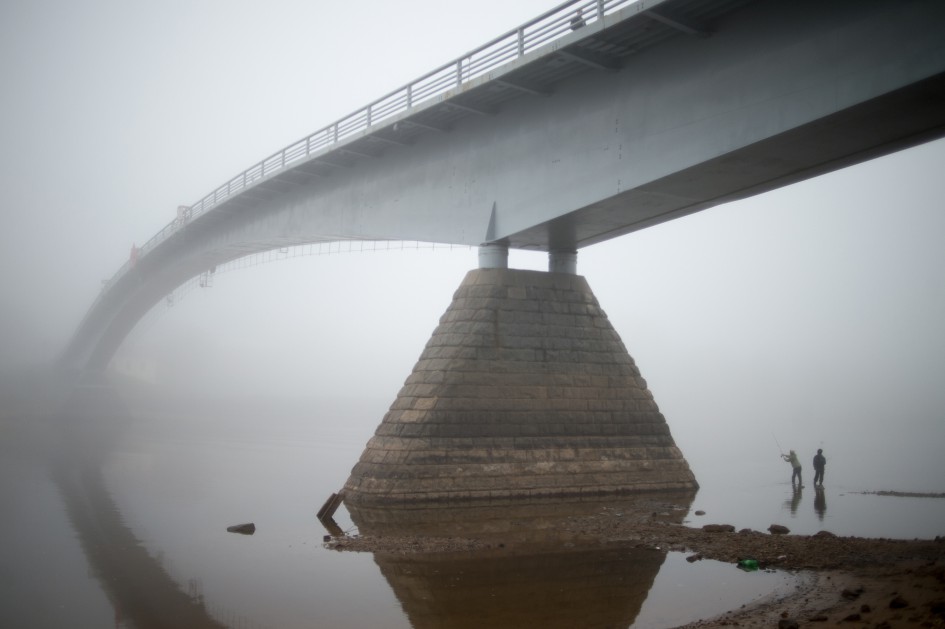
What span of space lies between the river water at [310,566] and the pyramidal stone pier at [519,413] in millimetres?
1562

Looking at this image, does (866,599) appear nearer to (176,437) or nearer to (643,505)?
(643,505)

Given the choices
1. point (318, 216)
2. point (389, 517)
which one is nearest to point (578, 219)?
point (389, 517)

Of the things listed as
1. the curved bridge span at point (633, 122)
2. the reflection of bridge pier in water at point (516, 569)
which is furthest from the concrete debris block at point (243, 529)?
the curved bridge span at point (633, 122)

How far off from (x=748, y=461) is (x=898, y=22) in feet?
78.7

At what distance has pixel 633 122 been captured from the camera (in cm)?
1873

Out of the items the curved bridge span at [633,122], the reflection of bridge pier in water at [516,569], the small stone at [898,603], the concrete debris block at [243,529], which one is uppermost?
the curved bridge span at [633,122]

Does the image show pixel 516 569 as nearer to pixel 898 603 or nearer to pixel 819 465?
pixel 898 603

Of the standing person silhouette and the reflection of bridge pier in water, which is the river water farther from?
the standing person silhouette

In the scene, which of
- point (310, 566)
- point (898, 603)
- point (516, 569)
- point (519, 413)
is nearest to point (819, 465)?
point (519, 413)

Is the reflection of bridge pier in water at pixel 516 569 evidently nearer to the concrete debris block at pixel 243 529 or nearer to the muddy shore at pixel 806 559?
the muddy shore at pixel 806 559

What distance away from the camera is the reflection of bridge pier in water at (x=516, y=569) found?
1095cm

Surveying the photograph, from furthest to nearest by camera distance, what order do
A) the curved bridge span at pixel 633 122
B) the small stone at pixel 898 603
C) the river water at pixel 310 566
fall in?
1. the curved bridge span at pixel 633 122
2. the river water at pixel 310 566
3. the small stone at pixel 898 603

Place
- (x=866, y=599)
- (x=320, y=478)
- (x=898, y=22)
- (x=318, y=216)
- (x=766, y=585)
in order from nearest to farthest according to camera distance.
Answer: (x=866, y=599) → (x=766, y=585) → (x=898, y=22) → (x=320, y=478) → (x=318, y=216)

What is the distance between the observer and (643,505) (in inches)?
762
